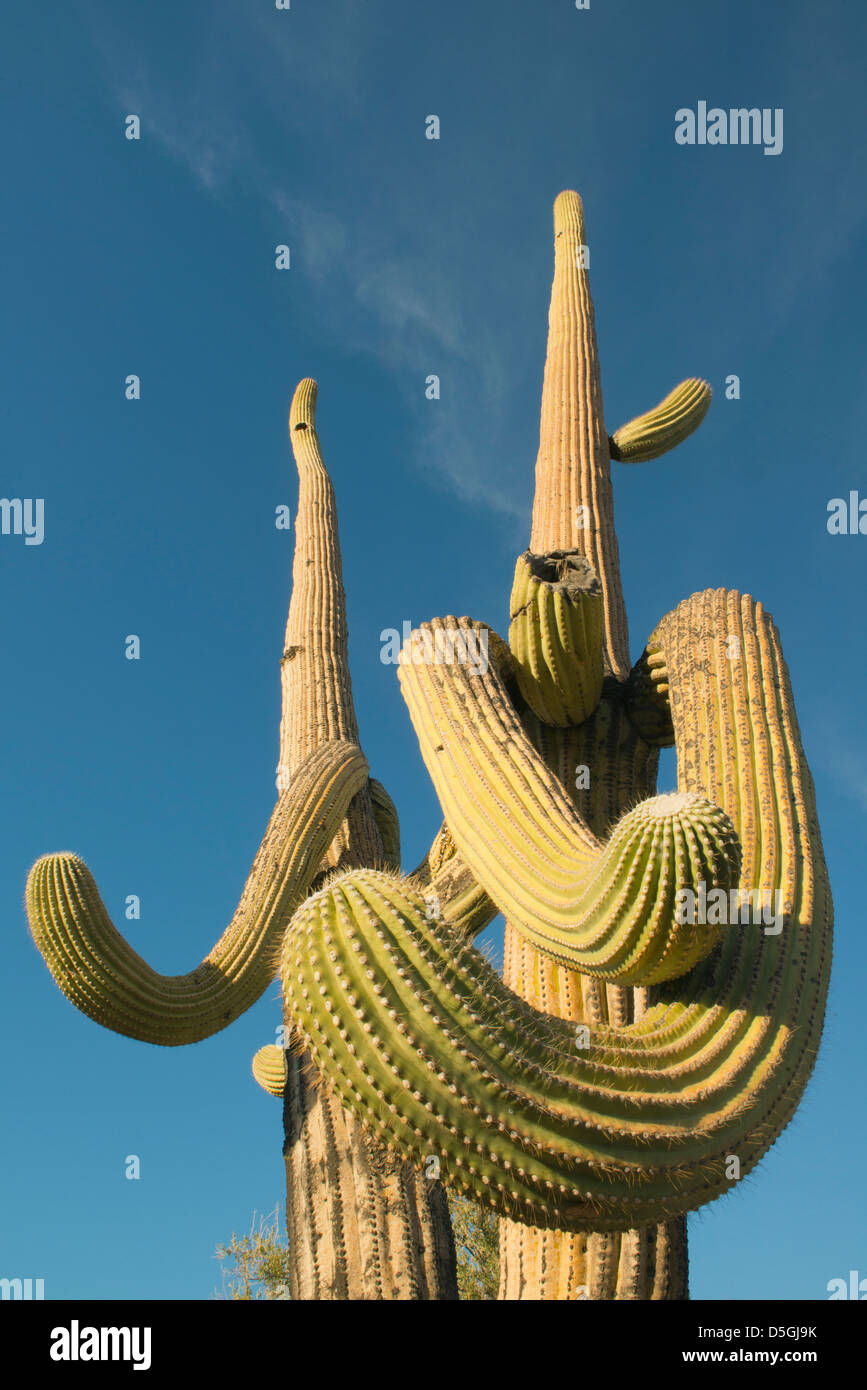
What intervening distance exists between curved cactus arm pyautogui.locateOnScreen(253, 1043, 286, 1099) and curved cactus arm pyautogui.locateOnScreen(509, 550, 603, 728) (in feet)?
9.34

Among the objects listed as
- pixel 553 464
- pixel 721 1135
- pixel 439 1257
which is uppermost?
pixel 553 464

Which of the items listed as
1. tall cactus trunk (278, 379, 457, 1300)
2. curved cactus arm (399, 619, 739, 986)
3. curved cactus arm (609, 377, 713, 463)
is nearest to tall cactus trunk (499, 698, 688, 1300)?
curved cactus arm (399, 619, 739, 986)

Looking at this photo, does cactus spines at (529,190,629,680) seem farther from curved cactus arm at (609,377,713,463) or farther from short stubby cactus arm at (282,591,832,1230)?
short stubby cactus arm at (282,591,832,1230)

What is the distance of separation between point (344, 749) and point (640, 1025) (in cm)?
349

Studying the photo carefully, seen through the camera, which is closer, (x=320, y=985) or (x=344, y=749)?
(x=320, y=985)

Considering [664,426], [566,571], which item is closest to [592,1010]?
[566,571]

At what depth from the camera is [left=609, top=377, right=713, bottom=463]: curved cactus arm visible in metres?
5.91

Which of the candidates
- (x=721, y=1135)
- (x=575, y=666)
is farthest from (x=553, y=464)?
(x=721, y=1135)

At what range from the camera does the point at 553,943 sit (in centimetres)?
296

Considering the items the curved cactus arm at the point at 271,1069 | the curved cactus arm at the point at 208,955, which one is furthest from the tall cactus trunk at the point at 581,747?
the curved cactus arm at the point at 271,1069

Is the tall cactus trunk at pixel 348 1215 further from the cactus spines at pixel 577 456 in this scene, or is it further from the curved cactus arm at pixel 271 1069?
the cactus spines at pixel 577 456

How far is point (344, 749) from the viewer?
6082 millimetres
